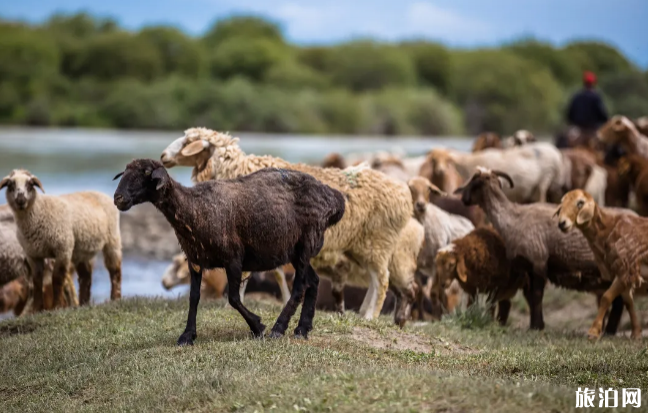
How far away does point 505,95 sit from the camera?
8744cm

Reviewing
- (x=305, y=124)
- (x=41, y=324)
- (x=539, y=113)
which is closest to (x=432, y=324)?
(x=41, y=324)

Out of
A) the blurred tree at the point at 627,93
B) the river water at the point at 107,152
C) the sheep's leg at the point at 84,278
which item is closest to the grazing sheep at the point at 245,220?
the sheep's leg at the point at 84,278

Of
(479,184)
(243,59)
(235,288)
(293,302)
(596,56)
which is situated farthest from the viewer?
(596,56)

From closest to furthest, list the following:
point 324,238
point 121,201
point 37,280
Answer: point 121,201
point 324,238
point 37,280

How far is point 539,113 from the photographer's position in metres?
82.9

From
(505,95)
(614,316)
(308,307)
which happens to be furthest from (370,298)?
(505,95)

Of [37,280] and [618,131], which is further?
[618,131]

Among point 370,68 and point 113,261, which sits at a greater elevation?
point 370,68

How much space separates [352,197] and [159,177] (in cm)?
354

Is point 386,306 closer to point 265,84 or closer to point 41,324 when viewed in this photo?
point 41,324

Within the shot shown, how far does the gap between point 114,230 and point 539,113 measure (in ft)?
236

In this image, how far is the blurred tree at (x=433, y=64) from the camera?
105250 mm

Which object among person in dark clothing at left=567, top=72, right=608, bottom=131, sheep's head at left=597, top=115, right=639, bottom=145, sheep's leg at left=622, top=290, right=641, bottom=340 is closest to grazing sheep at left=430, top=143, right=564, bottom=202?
sheep's head at left=597, top=115, right=639, bottom=145

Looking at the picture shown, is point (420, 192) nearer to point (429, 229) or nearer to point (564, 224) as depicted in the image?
point (429, 229)
